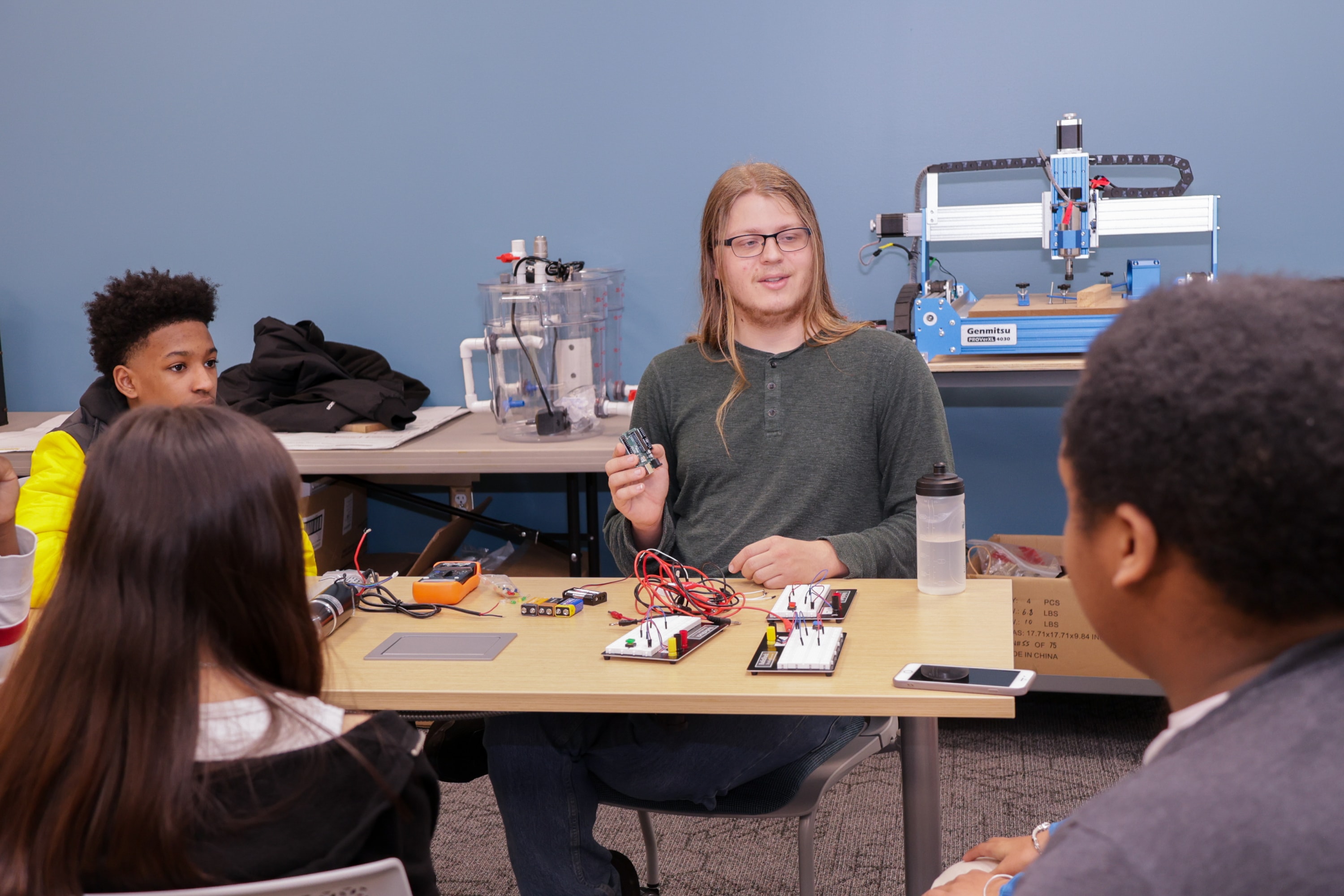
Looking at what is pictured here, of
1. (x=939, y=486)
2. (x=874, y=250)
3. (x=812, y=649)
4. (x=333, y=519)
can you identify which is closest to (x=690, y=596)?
(x=812, y=649)

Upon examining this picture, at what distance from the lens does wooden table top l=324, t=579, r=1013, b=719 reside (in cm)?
113

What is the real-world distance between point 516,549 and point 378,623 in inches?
60.1

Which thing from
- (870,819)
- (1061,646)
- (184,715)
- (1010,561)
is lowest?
(870,819)

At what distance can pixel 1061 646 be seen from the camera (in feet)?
8.12

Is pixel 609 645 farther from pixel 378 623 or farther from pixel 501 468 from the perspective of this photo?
pixel 501 468

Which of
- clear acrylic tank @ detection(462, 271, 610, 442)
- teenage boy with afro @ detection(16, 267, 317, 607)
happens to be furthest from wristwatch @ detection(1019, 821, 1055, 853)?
clear acrylic tank @ detection(462, 271, 610, 442)

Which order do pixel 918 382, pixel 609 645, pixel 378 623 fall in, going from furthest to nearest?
pixel 918 382 → pixel 378 623 → pixel 609 645

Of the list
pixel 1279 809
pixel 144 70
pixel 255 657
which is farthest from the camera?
pixel 144 70

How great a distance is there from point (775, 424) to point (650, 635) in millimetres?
627

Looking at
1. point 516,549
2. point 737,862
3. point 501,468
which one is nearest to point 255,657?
point 737,862

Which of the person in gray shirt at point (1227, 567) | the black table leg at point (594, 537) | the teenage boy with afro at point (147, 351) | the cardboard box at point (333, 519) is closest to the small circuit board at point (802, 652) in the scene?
the person in gray shirt at point (1227, 567)

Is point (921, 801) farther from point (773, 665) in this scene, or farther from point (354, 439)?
point (354, 439)

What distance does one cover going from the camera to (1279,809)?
52 centimetres

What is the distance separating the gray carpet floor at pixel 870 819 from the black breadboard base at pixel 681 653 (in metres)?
0.90
